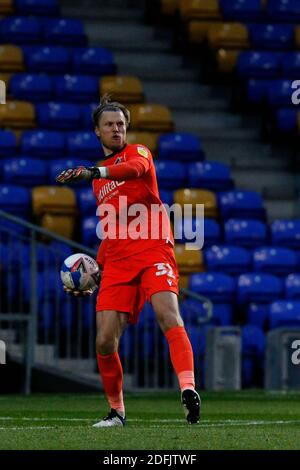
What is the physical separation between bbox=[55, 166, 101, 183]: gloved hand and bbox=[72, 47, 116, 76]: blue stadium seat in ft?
36.2

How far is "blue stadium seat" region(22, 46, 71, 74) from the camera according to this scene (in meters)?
18.3

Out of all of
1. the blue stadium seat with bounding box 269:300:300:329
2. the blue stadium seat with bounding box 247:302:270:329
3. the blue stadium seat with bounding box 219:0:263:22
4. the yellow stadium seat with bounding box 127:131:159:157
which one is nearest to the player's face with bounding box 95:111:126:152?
the blue stadium seat with bounding box 269:300:300:329

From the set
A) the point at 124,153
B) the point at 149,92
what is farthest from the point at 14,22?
the point at 124,153

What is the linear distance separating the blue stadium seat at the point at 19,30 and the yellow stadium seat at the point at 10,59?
464mm

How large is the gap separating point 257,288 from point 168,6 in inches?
237

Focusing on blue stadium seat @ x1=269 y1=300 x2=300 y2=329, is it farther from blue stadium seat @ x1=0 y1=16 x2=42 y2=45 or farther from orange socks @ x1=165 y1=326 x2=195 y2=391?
orange socks @ x1=165 y1=326 x2=195 y2=391

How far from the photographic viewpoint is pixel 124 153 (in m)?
8.42

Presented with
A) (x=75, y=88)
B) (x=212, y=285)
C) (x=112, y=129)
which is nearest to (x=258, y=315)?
(x=212, y=285)

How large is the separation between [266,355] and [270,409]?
343cm

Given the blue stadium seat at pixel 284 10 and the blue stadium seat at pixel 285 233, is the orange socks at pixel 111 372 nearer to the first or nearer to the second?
the blue stadium seat at pixel 285 233

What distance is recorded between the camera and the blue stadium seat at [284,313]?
15.1 meters

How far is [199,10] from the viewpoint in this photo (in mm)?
19688

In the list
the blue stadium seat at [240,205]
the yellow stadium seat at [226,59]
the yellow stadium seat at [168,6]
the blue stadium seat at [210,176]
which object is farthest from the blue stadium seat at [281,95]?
the yellow stadium seat at [168,6]
